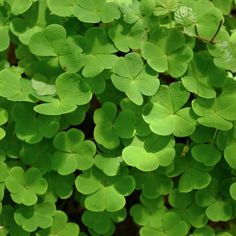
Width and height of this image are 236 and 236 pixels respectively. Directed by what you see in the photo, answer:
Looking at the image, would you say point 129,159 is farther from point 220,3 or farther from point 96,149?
point 220,3

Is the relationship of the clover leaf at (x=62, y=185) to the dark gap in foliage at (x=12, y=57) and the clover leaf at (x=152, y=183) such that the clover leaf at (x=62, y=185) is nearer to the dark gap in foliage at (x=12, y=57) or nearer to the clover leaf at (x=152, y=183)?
the clover leaf at (x=152, y=183)

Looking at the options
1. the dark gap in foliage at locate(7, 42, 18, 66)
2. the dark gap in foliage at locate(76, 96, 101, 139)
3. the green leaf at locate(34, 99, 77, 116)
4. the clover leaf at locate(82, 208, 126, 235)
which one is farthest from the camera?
the dark gap in foliage at locate(7, 42, 18, 66)

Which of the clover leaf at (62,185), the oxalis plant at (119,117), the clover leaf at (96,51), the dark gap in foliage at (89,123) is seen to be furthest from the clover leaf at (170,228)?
the clover leaf at (96,51)

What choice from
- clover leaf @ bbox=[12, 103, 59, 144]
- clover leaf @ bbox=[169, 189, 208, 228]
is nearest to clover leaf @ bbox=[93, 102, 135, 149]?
clover leaf @ bbox=[12, 103, 59, 144]

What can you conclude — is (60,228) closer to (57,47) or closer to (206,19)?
(57,47)

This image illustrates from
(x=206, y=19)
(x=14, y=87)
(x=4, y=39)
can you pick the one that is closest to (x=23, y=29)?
(x=4, y=39)

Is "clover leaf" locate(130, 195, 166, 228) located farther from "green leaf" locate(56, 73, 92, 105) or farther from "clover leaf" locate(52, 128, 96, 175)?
"green leaf" locate(56, 73, 92, 105)
